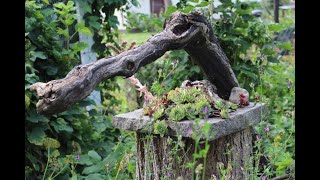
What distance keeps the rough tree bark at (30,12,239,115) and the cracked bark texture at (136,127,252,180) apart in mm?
377

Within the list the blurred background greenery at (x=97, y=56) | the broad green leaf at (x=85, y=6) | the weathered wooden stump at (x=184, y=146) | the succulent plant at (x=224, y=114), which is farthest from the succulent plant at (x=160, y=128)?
the broad green leaf at (x=85, y=6)

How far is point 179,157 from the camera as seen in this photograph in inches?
99.3

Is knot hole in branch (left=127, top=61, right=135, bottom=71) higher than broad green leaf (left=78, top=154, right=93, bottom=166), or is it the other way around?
knot hole in branch (left=127, top=61, right=135, bottom=71)

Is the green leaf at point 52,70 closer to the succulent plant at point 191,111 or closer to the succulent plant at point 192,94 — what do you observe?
the succulent plant at point 192,94

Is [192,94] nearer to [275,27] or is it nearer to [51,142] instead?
[51,142]

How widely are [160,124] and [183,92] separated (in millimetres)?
286

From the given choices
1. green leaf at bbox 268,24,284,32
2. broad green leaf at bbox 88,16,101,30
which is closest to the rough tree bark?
green leaf at bbox 268,24,284,32

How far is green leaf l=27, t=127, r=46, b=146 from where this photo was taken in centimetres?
369

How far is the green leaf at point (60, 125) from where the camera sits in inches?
152

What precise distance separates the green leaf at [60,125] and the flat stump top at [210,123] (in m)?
1.25

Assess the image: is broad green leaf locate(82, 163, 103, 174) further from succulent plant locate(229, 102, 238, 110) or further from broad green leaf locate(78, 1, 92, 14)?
broad green leaf locate(78, 1, 92, 14)
